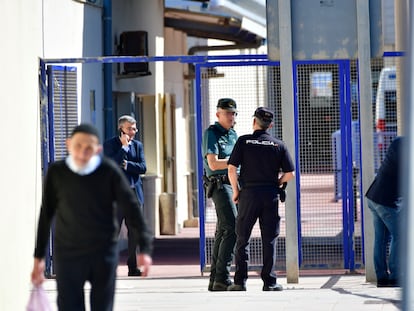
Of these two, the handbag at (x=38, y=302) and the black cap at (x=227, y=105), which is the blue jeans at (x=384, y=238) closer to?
the black cap at (x=227, y=105)

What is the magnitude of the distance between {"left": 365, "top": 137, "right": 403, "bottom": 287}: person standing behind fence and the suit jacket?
2.82m

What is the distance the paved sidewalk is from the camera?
10266 mm

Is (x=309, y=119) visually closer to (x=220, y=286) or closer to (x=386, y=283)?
(x=386, y=283)

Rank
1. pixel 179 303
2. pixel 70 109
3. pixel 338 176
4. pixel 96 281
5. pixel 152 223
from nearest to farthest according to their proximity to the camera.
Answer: pixel 96 281 → pixel 179 303 → pixel 70 109 → pixel 338 176 → pixel 152 223

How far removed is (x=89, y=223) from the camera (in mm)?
7254

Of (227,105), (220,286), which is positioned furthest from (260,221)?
(227,105)

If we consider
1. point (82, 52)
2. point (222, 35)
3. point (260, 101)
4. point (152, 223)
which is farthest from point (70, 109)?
point (222, 35)

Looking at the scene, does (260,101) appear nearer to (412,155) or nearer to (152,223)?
(152,223)

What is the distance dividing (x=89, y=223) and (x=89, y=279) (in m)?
0.40

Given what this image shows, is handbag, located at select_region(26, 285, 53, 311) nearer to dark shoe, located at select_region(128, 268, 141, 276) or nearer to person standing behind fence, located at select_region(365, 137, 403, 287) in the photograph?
person standing behind fence, located at select_region(365, 137, 403, 287)

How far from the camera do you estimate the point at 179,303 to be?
35.3 feet

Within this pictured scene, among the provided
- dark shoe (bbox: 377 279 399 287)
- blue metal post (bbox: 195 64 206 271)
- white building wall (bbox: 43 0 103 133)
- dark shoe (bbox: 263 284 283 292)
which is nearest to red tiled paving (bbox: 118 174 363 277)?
blue metal post (bbox: 195 64 206 271)

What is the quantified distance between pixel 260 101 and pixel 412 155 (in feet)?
25.6

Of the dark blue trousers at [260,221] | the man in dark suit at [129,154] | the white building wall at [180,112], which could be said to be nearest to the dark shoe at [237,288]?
the dark blue trousers at [260,221]
